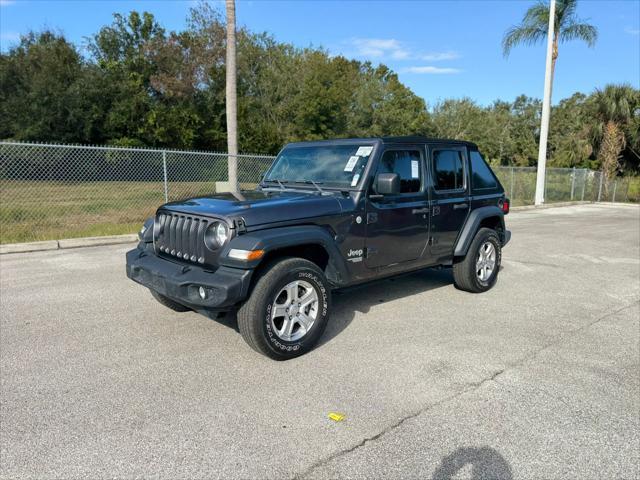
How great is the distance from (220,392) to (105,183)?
33.8 feet

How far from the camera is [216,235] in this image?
3764 mm

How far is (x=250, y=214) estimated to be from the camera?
3.77 metres

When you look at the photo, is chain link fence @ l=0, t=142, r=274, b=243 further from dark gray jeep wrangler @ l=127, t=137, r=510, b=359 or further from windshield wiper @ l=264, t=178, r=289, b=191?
dark gray jeep wrangler @ l=127, t=137, r=510, b=359

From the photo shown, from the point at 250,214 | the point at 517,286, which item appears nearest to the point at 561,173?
the point at 517,286

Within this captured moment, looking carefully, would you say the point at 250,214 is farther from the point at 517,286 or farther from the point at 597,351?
→ the point at 517,286

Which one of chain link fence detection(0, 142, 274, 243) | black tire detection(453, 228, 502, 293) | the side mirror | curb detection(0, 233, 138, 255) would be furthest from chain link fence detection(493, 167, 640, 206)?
the side mirror

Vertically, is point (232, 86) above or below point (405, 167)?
above

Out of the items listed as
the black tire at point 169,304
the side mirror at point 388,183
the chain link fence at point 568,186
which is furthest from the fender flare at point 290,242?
the chain link fence at point 568,186

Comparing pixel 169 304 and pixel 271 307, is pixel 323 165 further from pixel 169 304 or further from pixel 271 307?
pixel 169 304

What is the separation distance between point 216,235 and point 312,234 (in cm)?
80

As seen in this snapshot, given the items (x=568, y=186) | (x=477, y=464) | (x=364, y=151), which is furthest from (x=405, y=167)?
(x=568, y=186)

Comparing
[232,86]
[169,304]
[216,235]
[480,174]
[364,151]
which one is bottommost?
[169,304]

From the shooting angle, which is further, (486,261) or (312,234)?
(486,261)

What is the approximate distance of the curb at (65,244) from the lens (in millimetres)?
8453
